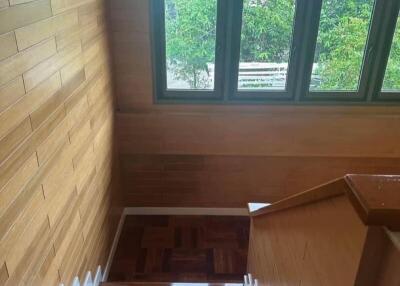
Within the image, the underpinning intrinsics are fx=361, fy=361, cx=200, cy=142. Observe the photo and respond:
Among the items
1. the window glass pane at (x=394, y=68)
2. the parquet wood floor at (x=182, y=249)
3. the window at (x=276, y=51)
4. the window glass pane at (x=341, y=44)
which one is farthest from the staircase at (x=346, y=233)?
the window glass pane at (x=394, y=68)

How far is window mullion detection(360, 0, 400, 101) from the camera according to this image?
8.87 feet

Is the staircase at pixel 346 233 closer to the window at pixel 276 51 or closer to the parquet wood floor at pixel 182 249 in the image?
the parquet wood floor at pixel 182 249

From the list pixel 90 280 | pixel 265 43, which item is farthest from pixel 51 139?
pixel 265 43

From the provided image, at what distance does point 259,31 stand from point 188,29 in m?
0.56

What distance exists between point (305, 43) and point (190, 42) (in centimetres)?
90

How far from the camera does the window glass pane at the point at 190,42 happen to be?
278 centimetres

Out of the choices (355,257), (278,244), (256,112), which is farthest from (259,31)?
(355,257)

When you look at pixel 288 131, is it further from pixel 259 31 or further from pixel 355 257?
pixel 355 257

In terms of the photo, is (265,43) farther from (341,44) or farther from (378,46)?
(378,46)

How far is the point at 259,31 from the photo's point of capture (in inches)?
112

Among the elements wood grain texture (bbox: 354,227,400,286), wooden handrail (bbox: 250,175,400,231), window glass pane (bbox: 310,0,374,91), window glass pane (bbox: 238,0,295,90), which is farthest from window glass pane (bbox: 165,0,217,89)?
wood grain texture (bbox: 354,227,400,286)

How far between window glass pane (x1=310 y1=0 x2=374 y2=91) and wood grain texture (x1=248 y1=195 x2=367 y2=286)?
5.63 feet

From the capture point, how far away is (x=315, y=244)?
3.02 ft

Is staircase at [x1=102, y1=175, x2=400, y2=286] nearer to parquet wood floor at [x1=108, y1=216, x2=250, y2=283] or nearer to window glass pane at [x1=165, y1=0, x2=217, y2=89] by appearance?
parquet wood floor at [x1=108, y1=216, x2=250, y2=283]
